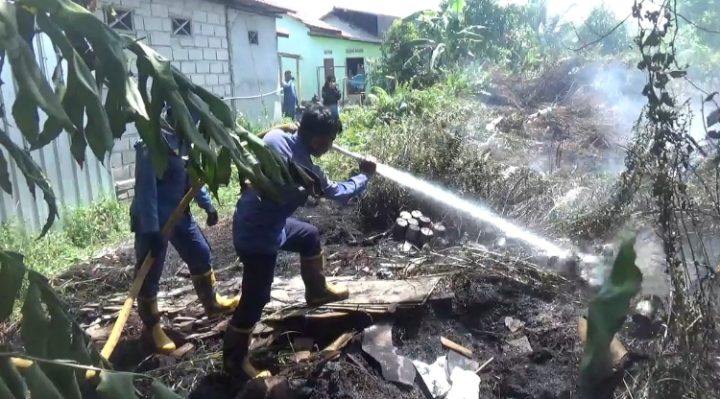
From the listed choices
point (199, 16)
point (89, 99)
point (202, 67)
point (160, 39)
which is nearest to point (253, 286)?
point (89, 99)

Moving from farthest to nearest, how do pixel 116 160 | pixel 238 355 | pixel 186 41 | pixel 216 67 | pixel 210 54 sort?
pixel 216 67, pixel 210 54, pixel 186 41, pixel 116 160, pixel 238 355

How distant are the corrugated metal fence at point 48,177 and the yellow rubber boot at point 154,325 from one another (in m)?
2.47

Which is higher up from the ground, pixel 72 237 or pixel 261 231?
pixel 261 231

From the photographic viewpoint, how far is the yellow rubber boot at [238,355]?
349cm

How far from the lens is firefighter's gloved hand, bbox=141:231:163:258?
3496mm

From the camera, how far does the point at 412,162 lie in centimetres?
675

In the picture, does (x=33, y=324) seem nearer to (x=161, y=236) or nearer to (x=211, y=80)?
(x=161, y=236)

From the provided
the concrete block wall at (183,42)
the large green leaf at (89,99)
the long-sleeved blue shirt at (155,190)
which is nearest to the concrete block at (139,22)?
the concrete block wall at (183,42)

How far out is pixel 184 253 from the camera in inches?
160

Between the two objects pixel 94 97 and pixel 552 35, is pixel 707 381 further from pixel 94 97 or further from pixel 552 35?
pixel 552 35

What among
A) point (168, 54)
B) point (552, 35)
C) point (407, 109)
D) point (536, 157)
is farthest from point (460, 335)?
point (552, 35)

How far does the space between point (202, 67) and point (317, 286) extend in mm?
8162

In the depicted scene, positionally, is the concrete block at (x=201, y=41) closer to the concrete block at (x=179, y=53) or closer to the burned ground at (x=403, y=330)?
the concrete block at (x=179, y=53)

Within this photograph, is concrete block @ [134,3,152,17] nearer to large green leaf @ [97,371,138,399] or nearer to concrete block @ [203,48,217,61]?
concrete block @ [203,48,217,61]
